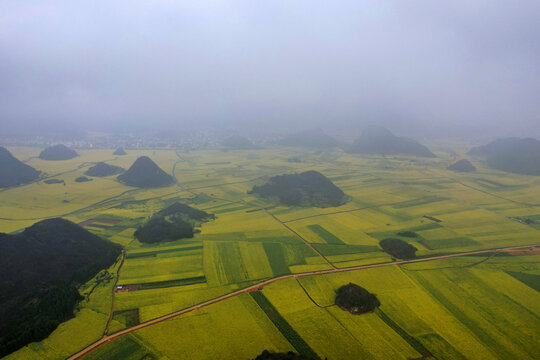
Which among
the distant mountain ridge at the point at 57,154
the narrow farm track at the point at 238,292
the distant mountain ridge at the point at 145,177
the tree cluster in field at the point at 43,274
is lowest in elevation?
the narrow farm track at the point at 238,292

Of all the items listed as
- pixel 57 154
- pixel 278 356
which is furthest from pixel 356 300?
pixel 57 154

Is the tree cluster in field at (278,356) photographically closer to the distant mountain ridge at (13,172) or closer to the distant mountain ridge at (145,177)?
the distant mountain ridge at (145,177)

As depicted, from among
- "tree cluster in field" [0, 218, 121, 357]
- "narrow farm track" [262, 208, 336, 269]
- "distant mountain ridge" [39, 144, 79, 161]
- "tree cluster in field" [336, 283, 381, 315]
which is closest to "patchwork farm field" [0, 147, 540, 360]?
"narrow farm track" [262, 208, 336, 269]

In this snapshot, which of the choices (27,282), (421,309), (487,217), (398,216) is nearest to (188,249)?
(27,282)

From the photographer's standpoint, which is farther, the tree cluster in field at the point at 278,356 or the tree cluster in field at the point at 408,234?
the tree cluster in field at the point at 408,234

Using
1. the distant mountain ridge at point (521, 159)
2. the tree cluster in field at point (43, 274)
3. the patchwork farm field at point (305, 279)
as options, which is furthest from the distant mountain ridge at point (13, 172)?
the distant mountain ridge at point (521, 159)

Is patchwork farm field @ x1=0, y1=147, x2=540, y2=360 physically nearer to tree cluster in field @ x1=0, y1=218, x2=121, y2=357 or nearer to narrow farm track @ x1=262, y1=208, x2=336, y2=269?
narrow farm track @ x1=262, y1=208, x2=336, y2=269

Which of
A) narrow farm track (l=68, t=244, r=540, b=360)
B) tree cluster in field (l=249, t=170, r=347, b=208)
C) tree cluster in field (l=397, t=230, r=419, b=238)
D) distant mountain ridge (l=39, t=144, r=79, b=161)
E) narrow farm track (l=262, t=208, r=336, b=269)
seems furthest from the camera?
distant mountain ridge (l=39, t=144, r=79, b=161)

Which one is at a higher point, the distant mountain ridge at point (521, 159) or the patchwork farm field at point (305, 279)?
the distant mountain ridge at point (521, 159)
